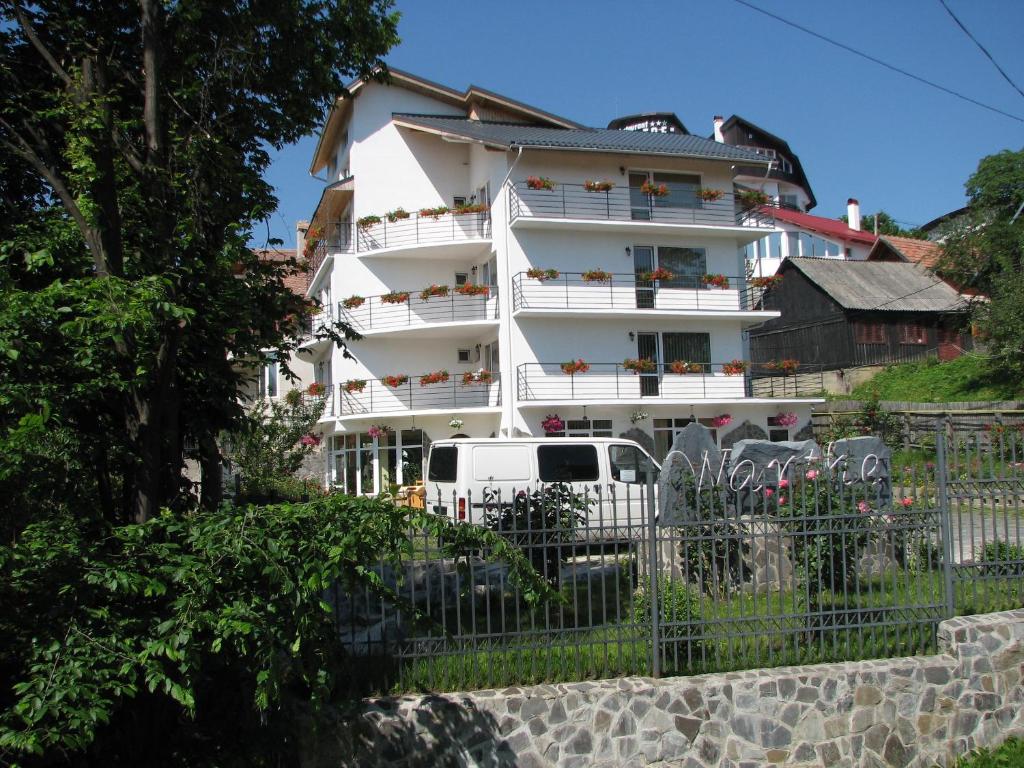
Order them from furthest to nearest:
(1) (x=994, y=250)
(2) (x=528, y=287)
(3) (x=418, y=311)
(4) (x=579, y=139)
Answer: (1) (x=994, y=250) → (4) (x=579, y=139) → (3) (x=418, y=311) → (2) (x=528, y=287)

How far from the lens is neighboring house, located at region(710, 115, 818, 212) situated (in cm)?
6172

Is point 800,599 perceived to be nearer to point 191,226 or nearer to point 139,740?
point 139,740

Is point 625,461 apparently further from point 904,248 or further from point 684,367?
point 904,248

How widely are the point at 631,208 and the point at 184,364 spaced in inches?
908

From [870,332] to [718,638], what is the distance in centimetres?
3610

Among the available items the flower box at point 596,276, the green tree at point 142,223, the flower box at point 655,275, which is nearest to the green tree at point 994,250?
the flower box at point 655,275

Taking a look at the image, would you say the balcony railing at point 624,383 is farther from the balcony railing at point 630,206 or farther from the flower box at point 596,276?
the balcony railing at point 630,206

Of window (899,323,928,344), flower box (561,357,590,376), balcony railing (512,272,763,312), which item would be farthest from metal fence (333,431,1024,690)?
window (899,323,928,344)

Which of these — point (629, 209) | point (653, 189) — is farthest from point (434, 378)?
point (653, 189)

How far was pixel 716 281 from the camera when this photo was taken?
94.8ft

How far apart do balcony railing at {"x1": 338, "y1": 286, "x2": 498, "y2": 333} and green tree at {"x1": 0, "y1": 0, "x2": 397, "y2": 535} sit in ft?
63.1

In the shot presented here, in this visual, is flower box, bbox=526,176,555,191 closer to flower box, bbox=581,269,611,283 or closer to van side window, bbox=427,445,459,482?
flower box, bbox=581,269,611,283

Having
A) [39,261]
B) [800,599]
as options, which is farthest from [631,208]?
[39,261]

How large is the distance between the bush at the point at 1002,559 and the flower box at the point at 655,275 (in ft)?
65.2
